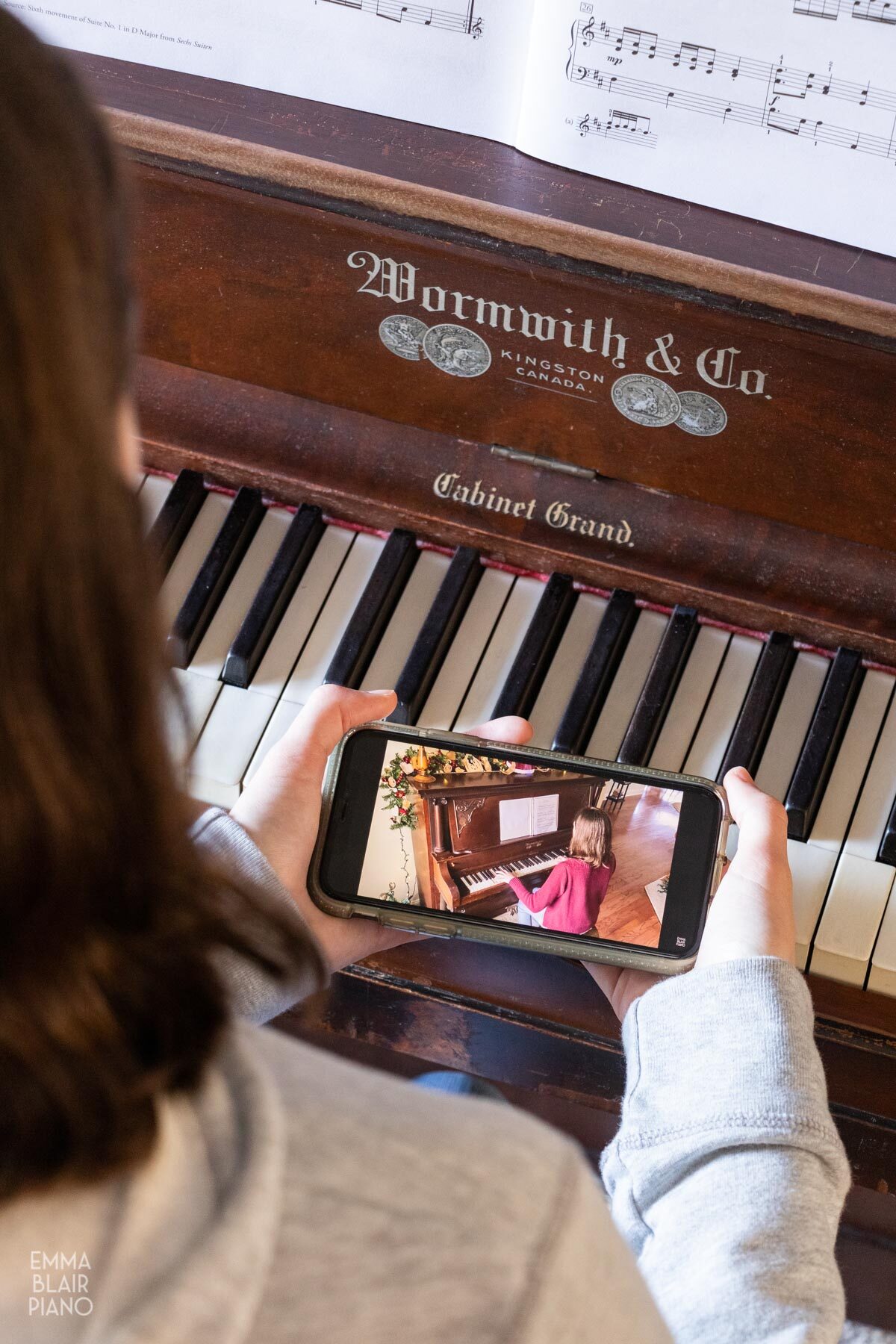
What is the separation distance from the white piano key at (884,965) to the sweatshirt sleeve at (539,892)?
0.36 m

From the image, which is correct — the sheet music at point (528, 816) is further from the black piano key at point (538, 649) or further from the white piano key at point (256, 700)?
the white piano key at point (256, 700)

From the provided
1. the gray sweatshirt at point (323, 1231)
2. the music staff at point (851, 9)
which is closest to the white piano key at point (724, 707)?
the music staff at point (851, 9)

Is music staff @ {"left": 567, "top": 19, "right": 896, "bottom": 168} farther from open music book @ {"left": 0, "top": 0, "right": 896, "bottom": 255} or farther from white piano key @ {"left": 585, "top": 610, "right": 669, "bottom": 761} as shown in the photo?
white piano key @ {"left": 585, "top": 610, "right": 669, "bottom": 761}

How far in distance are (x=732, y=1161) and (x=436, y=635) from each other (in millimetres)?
722

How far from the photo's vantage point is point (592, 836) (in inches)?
48.8

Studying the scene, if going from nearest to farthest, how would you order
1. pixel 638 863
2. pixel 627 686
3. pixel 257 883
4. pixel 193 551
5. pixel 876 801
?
pixel 257 883
pixel 638 863
pixel 876 801
pixel 627 686
pixel 193 551

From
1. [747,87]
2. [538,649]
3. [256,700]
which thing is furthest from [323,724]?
[747,87]

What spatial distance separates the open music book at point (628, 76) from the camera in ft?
3.41

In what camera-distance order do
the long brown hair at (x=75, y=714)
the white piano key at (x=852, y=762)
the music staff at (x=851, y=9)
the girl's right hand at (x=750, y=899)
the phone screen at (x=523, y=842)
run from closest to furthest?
1. the long brown hair at (x=75, y=714)
2. the music staff at (x=851, y=9)
3. the girl's right hand at (x=750, y=899)
4. the phone screen at (x=523, y=842)
5. the white piano key at (x=852, y=762)

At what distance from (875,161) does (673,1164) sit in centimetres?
92

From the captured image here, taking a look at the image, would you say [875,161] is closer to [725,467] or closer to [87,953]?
[725,467]

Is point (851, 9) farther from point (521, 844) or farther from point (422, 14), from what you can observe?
point (521, 844)

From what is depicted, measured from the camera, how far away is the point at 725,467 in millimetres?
1302

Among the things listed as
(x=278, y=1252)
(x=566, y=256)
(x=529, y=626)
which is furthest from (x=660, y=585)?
(x=278, y=1252)
